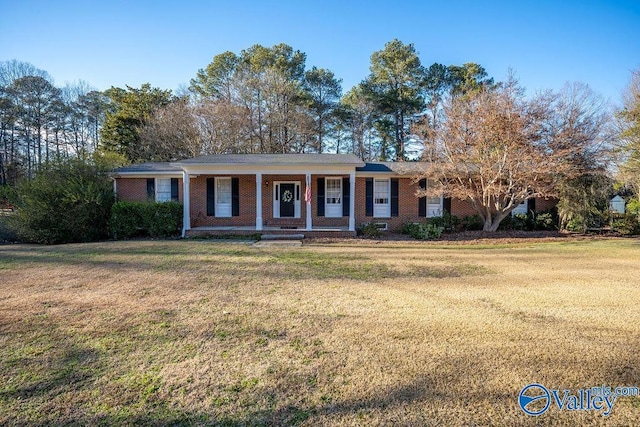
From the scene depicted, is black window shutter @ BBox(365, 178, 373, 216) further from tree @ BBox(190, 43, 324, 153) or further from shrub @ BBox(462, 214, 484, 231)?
tree @ BBox(190, 43, 324, 153)

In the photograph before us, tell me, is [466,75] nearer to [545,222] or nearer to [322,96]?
[322,96]

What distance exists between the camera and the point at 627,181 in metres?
17.8

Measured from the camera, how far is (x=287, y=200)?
15.9 metres

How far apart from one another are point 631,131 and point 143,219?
2368 cm

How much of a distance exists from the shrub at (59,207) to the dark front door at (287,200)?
734cm

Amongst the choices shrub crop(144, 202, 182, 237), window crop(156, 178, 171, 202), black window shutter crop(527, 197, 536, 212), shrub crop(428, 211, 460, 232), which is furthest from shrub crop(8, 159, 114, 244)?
black window shutter crop(527, 197, 536, 212)

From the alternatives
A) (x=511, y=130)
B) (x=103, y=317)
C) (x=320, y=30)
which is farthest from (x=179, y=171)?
(x=511, y=130)

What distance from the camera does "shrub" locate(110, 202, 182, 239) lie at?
12.9 meters

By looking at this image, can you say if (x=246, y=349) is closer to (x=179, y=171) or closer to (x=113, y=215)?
(x=113, y=215)

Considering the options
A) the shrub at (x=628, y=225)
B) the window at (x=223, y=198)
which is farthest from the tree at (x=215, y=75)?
the shrub at (x=628, y=225)

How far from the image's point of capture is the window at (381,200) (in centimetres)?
1541

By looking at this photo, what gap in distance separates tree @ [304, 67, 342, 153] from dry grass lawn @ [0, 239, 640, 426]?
24850 mm

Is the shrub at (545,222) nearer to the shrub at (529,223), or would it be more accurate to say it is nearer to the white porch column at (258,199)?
the shrub at (529,223)

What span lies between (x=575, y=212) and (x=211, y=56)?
30269 mm
